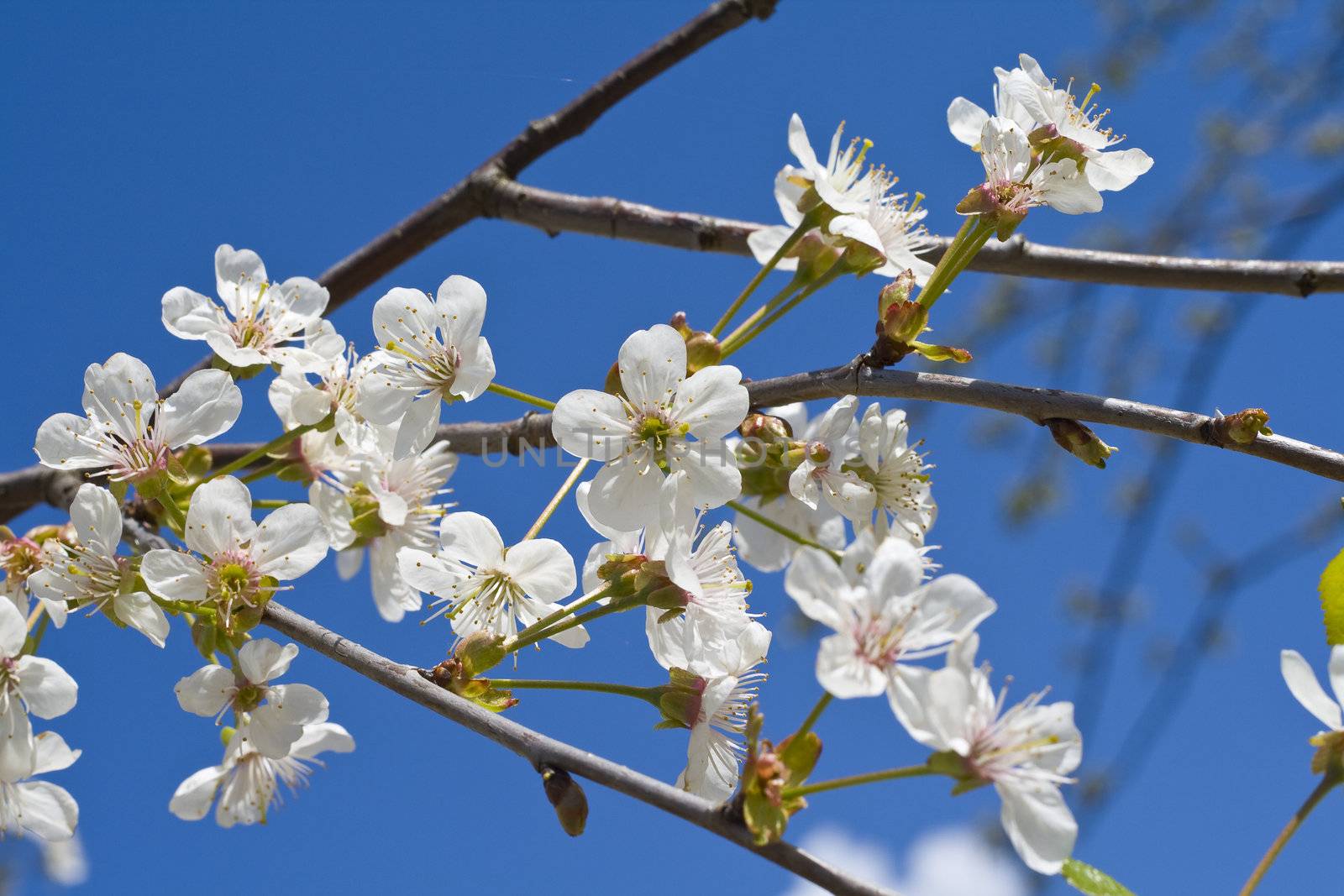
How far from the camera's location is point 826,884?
3.09ft

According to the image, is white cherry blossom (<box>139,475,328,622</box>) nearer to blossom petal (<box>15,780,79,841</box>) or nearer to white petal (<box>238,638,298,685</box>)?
white petal (<box>238,638,298,685</box>)

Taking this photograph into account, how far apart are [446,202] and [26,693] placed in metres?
1.28

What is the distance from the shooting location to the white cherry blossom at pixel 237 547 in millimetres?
1366

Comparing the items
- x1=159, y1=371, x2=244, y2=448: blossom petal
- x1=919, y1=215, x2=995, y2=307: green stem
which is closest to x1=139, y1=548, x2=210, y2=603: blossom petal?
x1=159, y1=371, x2=244, y2=448: blossom petal

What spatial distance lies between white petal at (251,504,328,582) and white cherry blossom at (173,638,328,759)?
9cm

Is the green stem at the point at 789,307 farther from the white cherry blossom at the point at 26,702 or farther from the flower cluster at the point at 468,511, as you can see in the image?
the white cherry blossom at the point at 26,702

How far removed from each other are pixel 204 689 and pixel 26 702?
0.22m

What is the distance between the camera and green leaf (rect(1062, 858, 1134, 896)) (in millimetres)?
1087

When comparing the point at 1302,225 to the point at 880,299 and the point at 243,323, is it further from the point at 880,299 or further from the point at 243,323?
the point at 243,323

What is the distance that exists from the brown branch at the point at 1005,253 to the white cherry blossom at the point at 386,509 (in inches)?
21.9

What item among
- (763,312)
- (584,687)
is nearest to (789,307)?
(763,312)

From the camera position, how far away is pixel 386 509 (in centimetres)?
174

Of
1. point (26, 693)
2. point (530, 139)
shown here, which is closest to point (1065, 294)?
point (530, 139)

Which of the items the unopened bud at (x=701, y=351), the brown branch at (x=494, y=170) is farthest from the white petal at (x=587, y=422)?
the brown branch at (x=494, y=170)
